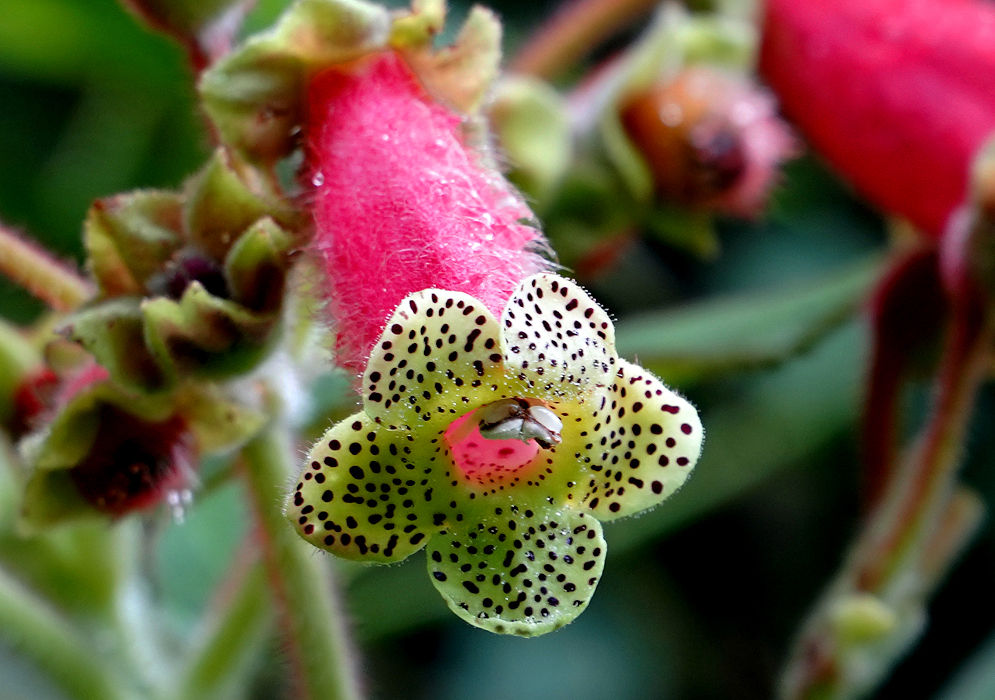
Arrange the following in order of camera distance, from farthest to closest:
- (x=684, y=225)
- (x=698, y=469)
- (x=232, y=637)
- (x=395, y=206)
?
(x=698, y=469) < (x=684, y=225) < (x=232, y=637) < (x=395, y=206)

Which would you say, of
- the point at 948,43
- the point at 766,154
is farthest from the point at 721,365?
the point at 948,43

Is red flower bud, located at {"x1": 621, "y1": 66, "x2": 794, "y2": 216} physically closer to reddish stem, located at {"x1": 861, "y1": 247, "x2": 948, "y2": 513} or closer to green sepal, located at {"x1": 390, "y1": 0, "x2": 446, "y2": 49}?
reddish stem, located at {"x1": 861, "y1": 247, "x2": 948, "y2": 513}

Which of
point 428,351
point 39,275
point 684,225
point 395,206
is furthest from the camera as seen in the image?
point 684,225

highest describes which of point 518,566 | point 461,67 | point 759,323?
point 461,67

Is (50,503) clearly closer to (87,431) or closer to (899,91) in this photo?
(87,431)

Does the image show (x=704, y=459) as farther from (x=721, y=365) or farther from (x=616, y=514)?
(x=616, y=514)

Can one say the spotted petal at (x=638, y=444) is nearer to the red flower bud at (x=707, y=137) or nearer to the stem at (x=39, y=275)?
the stem at (x=39, y=275)

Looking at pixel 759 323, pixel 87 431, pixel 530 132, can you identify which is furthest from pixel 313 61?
pixel 759 323

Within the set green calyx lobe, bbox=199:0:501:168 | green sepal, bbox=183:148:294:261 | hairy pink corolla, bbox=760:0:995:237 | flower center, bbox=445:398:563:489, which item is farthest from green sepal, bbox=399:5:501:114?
hairy pink corolla, bbox=760:0:995:237
